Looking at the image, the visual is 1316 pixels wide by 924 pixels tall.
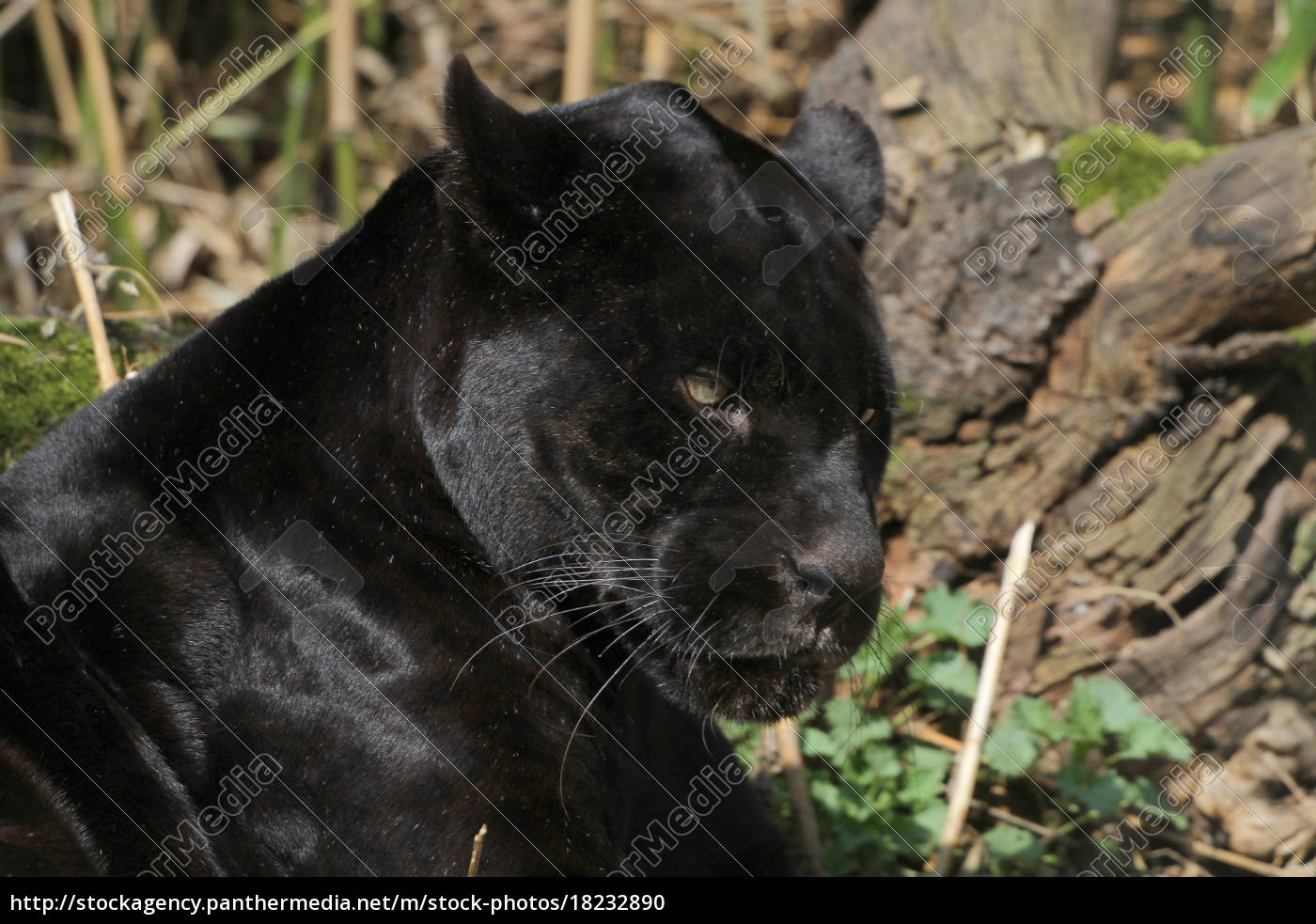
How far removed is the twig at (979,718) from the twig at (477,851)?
1.90 m

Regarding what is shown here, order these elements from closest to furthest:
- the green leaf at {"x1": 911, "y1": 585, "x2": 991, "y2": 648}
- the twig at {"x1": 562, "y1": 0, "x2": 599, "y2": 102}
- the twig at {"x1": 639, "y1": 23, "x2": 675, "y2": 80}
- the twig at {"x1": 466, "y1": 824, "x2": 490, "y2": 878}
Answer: the twig at {"x1": 466, "y1": 824, "x2": 490, "y2": 878} → the green leaf at {"x1": 911, "y1": 585, "x2": 991, "y2": 648} → the twig at {"x1": 562, "y1": 0, "x2": 599, "y2": 102} → the twig at {"x1": 639, "y1": 23, "x2": 675, "y2": 80}

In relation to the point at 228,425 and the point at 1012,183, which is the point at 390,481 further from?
→ the point at 1012,183

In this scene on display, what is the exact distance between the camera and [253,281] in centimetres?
793

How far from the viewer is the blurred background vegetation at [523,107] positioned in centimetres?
400

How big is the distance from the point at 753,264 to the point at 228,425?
45.6 inches

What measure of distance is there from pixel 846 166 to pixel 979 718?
5.87 feet

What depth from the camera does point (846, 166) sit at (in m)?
3.23

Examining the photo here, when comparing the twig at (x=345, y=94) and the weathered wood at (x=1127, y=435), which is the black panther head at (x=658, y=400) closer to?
the weathered wood at (x=1127, y=435)

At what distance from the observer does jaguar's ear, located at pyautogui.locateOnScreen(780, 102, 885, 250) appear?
320 cm

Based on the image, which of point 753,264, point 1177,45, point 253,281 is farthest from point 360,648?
point 1177,45
